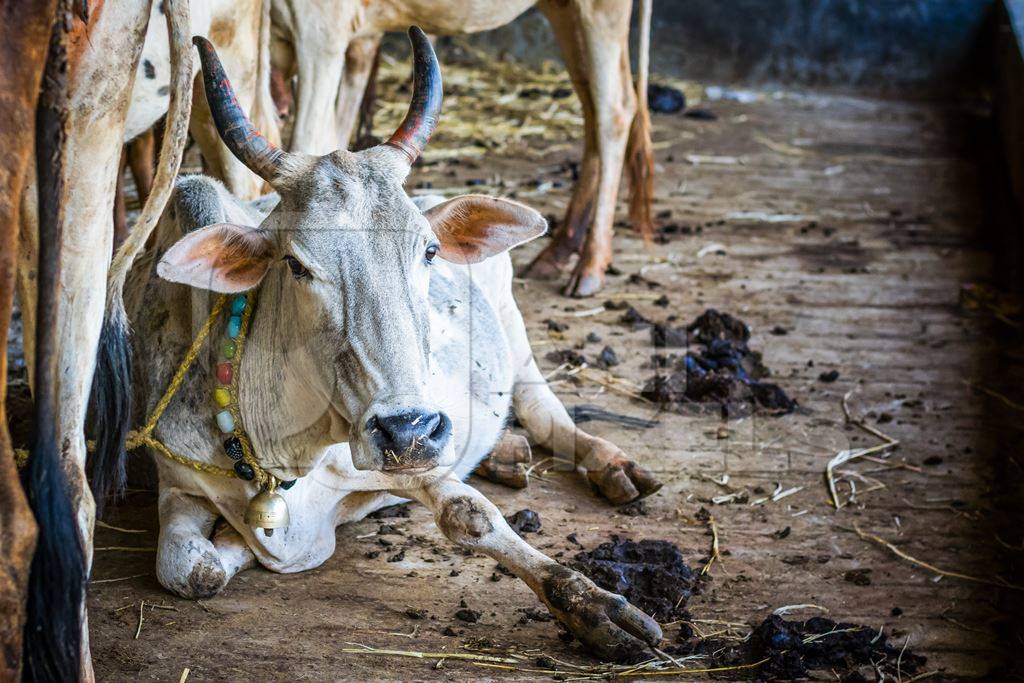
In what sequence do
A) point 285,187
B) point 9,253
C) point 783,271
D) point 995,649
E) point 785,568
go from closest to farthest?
point 9,253, point 285,187, point 995,649, point 785,568, point 783,271

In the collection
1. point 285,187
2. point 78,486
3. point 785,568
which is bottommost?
point 785,568

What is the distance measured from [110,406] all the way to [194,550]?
0.54m

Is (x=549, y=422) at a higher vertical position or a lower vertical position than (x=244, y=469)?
lower

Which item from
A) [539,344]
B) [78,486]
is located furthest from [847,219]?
[78,486]

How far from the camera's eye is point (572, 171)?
858cm

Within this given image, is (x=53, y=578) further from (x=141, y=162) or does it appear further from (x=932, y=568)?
(x=141, y=162)

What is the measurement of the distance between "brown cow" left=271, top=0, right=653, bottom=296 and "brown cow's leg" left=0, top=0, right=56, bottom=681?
323cm

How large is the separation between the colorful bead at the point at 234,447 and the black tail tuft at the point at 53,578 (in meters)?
0.81

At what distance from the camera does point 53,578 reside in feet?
9.39

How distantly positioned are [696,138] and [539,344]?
402 centimetres

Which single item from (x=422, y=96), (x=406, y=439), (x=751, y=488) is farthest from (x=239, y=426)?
(x=751, y=488)

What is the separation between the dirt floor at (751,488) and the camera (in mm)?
3727

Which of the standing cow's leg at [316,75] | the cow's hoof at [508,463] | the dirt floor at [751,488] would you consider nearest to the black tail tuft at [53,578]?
the dirt floor at [751,488]

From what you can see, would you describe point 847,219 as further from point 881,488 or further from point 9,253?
point 9,253
